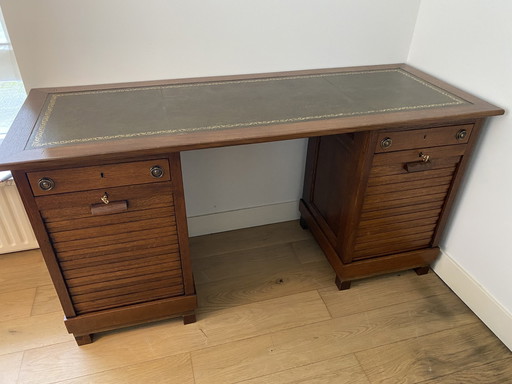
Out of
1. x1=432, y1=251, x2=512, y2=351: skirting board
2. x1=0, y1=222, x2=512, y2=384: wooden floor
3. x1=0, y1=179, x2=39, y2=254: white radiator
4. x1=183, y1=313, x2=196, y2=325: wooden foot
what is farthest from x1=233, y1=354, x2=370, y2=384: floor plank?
x1=0, y1=179, x2=39, y2=254: white radiator

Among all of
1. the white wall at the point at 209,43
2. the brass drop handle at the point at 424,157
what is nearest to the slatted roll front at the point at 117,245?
the white wall at the point at 209,43

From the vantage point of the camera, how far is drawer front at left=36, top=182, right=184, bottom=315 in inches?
45.4

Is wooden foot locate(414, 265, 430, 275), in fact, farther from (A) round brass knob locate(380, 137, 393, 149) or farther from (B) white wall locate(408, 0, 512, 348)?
(A) round brass knob locate(380, 137, 393, 149)

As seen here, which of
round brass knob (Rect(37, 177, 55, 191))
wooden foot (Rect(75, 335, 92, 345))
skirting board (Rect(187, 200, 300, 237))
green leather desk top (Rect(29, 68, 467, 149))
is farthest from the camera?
skirting board (Rect(187, 200, 300, 237))

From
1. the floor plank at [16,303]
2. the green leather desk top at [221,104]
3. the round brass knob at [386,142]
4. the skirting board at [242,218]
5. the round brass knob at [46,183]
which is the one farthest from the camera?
the skirting board at [242,218]

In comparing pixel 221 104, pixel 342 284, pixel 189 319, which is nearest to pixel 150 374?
pixel 189 319

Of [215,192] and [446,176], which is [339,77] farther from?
[215,192]

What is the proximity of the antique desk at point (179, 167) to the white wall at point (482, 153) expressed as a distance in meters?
0.07

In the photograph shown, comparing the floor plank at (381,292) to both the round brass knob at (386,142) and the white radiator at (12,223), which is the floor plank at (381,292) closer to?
the round brass knob at (386,142)

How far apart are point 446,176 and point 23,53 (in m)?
1.59

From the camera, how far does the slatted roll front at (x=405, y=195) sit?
137 cm

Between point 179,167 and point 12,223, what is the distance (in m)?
0.98

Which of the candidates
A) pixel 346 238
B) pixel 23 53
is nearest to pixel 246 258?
pixel 346 238

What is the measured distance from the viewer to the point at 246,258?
1826mm
